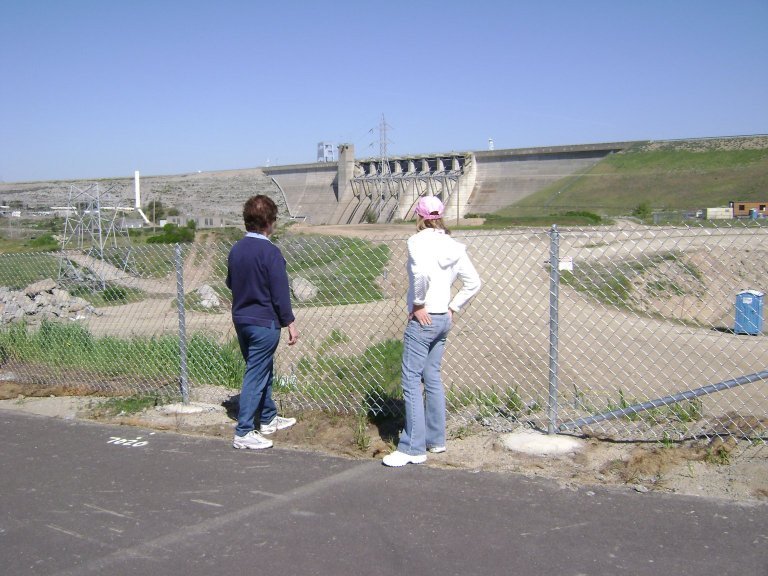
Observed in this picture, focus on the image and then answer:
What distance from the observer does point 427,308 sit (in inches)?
182

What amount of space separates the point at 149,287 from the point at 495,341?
209 inches

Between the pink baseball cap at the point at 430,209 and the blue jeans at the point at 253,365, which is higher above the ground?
the pink baseball cap at the point at 430,209

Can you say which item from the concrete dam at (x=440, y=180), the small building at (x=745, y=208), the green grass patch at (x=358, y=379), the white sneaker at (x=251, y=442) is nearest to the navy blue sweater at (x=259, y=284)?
the white sneaker at (x=251, y=442)

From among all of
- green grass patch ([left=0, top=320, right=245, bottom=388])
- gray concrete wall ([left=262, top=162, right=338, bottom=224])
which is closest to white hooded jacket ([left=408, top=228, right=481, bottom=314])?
green grass patch ([left=0, top=320, right=245, bottom=388])

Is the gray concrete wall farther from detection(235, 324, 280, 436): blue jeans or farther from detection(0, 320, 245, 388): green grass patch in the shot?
detection(235, 324, 280, 436): blue jeans

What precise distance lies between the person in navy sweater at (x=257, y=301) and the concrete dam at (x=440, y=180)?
52.7 meters

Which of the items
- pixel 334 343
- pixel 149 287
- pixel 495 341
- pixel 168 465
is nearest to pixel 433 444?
pixel 168 465

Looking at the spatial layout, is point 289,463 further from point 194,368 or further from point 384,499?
point 194,368

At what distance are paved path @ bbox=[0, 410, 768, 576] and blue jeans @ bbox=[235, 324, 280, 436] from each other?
1.00 feet

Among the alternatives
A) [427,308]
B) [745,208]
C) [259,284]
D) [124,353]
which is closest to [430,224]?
[427,308]

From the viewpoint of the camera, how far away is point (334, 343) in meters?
8.95

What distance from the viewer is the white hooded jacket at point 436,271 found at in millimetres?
4535

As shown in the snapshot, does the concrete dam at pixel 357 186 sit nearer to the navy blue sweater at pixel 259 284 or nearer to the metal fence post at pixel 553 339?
the navy blue sweater at pixel 259 284

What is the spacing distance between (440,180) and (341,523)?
59796 mm
